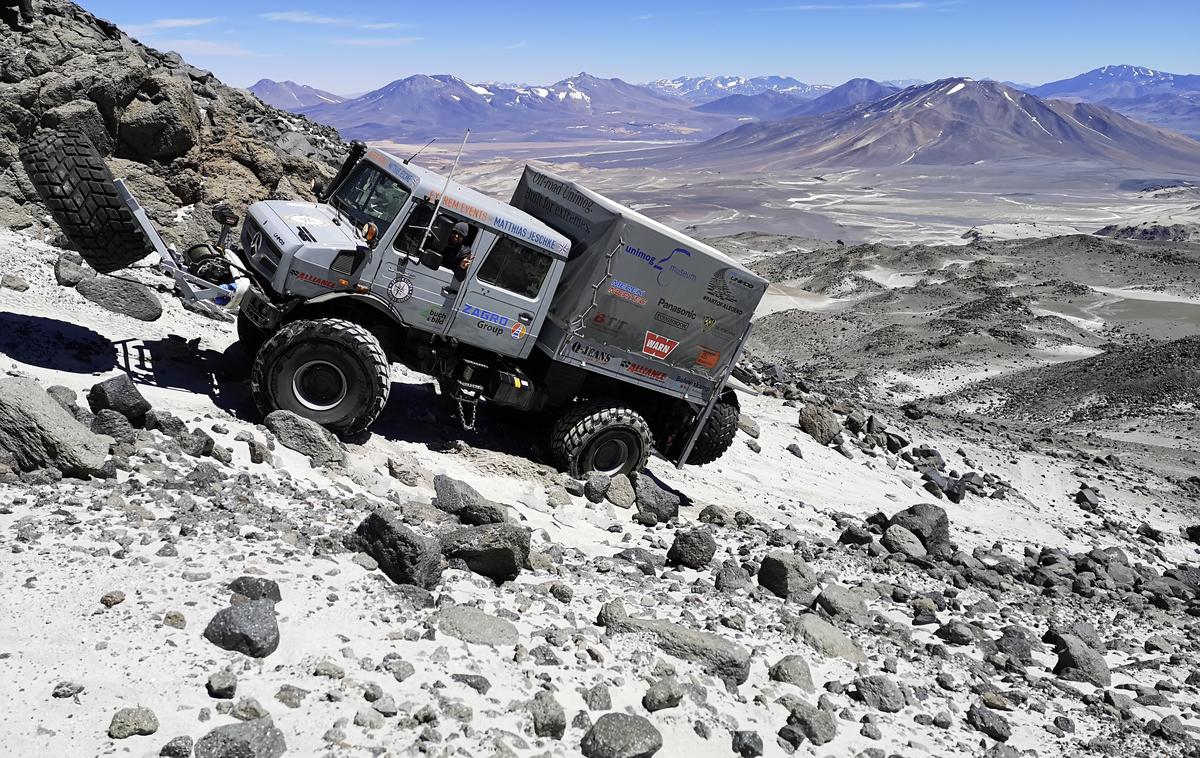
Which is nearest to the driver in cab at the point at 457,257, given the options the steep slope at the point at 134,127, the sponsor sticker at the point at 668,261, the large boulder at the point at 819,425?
the sponsor sticker at the point at 668,261

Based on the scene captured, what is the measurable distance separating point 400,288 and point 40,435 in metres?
3.42

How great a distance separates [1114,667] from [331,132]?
20.6m

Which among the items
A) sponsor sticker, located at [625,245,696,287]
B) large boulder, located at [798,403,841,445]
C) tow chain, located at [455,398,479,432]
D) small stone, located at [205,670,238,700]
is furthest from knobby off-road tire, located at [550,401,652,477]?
small stone, located at [205,670,238,700]

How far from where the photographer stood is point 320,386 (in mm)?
8398

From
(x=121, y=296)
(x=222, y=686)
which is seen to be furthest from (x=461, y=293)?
(x=222, y=686)

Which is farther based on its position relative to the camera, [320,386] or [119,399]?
[320,386]

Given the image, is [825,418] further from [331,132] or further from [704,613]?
[331,132]

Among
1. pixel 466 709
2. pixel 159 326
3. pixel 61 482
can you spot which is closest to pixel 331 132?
pixel 159 326

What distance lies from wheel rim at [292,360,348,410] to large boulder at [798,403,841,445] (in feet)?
26.4

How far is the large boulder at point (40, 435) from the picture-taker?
5.80 meters

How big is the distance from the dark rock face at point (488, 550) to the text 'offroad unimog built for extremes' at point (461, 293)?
95.8 inches

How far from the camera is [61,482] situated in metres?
5.84

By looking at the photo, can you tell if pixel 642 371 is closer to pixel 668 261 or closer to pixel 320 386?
pixel 668 261

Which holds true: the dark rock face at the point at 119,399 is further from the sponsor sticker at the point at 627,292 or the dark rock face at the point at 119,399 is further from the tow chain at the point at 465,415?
the sponsor sticker at the point at 627,292
